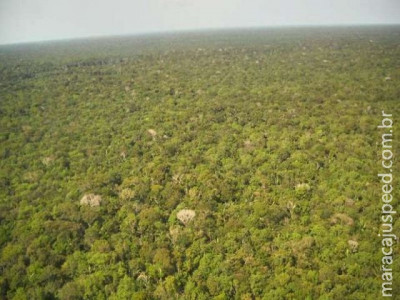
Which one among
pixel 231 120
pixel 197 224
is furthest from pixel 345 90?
pixel 197 224

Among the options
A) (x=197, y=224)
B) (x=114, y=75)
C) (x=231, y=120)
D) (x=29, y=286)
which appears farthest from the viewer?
(x=114, y=75)

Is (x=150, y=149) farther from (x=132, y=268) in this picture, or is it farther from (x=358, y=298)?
(x=358, y=298)

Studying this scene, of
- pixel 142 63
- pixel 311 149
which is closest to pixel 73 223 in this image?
pixel 311 149

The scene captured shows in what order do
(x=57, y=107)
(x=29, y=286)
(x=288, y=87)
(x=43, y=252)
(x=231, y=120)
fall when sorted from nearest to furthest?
(x=29, y=286), (x=43, y=252), (x=231, y=120), (x=57, y=107), (x=288, y=87)

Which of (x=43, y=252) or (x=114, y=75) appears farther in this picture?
(x=114, y=75)

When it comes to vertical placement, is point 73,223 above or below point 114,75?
below

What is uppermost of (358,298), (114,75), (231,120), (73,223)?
(114,75)

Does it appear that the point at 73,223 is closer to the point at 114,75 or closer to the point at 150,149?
the point at 150,149
